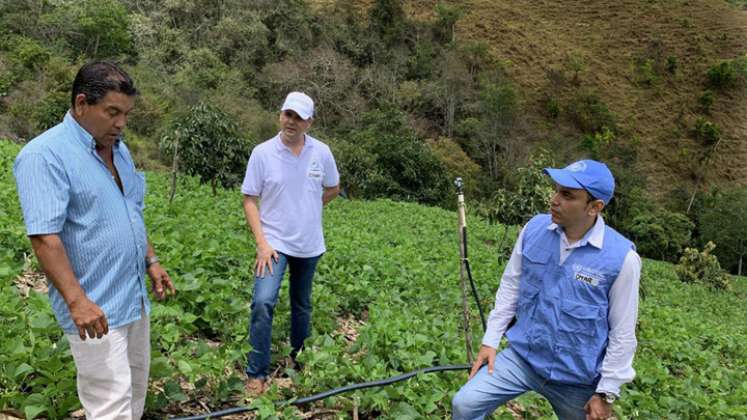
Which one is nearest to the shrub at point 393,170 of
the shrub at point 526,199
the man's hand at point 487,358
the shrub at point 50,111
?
the shrub at point 50,111

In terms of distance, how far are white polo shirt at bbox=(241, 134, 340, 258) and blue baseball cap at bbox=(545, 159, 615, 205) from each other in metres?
1.65

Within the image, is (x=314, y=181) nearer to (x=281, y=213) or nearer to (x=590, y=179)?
(x=281, y=213)

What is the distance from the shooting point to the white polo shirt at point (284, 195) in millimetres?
3617

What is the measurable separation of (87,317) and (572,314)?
211 cm

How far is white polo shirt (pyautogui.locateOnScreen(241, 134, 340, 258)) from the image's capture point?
3617 millimetres

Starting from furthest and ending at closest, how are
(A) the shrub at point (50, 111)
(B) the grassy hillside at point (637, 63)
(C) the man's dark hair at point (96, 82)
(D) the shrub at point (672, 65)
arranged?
1. (D) the shrub at point (672, 65)
2. (B) the grassy hillside at point (637, 63)
3. (A) the shrub at point (50, 111)
4. (C) the man's dark hair at point (96, 82)

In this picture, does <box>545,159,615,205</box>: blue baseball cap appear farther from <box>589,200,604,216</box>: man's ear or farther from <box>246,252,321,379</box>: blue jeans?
<box>246,252,321,379</box>: blue jeans

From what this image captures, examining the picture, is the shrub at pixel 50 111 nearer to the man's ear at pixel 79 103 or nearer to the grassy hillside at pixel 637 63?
the man's ear at pixel 79 103

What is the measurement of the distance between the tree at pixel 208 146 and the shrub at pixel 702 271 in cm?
1651

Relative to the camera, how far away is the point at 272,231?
364 centimetres

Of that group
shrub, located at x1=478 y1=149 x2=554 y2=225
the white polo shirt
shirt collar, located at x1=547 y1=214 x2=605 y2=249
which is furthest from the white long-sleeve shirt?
shrub, located at x1=478 y1=149 x2=554 y2=225

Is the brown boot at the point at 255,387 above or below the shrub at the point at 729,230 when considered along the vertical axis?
above

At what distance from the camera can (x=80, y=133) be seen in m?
2.21

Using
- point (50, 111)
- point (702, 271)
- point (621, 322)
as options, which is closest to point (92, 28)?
point (50, 111)
